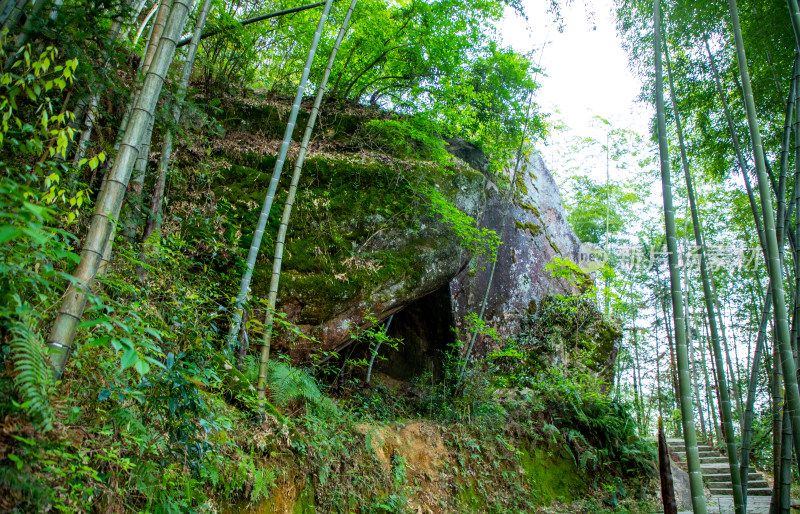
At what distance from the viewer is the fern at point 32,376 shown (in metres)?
1.57

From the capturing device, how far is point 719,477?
28.4 feet

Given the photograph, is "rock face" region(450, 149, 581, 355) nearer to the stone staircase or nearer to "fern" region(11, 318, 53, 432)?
the stone staircase

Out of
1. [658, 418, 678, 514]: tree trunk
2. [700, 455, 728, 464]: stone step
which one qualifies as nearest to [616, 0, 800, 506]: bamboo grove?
[658, 418, 678, 514]: tree trunk

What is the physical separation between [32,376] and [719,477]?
36.4ft

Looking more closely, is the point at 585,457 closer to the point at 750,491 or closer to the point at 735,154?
the point at 750,491

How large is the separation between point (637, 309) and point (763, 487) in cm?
679

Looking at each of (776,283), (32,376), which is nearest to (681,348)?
(776,283)

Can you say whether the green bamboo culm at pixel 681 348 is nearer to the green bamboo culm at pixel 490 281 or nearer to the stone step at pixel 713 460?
the green bamboo culm at pixel 490 281

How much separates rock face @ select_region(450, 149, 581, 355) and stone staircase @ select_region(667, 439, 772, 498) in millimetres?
3818

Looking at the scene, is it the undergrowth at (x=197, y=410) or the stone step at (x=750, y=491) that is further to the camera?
the stone step at (x=750, y=491)

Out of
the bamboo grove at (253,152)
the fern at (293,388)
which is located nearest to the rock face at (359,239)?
the bamboo grove at (253,152)

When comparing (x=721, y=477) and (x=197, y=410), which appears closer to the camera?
(x=197, y=410)

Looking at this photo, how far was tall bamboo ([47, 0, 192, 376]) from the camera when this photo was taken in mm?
1774

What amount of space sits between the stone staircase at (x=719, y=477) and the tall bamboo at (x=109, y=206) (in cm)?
904
